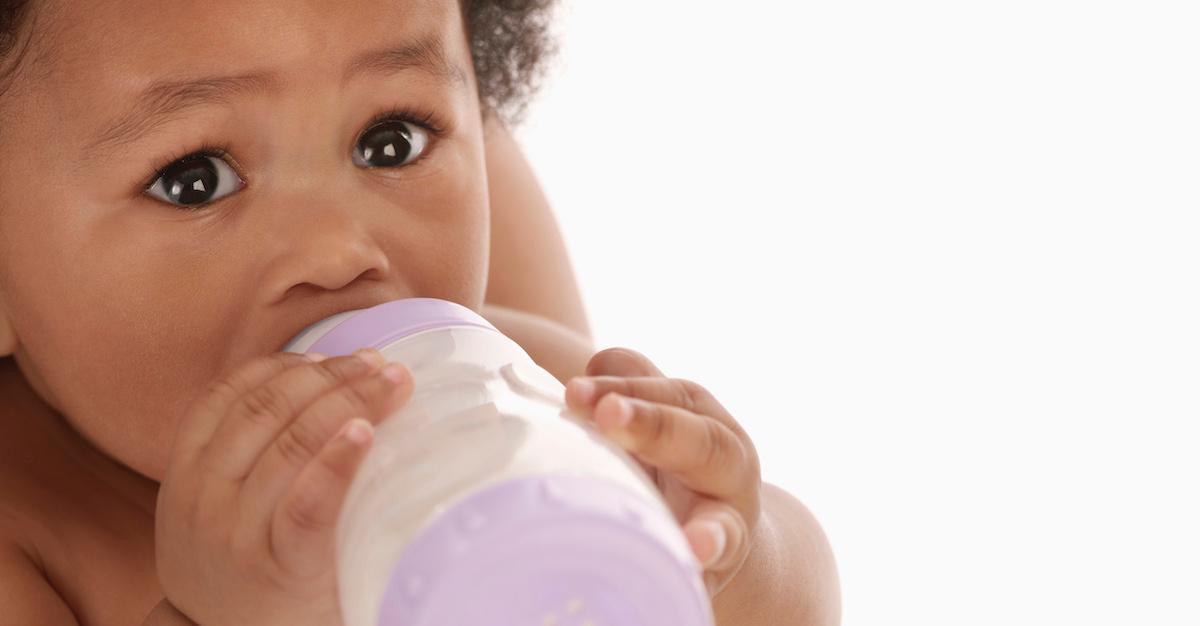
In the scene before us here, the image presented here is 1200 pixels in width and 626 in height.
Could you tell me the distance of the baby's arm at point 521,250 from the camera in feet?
5.26

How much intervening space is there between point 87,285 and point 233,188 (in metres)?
0.12

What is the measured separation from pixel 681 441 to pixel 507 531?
189 millimetres

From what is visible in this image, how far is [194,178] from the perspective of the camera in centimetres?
98

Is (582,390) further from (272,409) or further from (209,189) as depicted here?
(209,189)

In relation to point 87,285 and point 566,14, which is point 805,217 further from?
point 87,285

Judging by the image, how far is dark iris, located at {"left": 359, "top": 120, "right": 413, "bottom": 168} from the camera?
3.37ft

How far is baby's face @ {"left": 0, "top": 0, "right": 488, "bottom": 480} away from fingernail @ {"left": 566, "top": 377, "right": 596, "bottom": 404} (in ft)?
0.75

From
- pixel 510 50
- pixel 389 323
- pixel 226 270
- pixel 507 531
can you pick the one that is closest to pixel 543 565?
pixel 507 531

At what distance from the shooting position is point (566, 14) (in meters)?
1.64

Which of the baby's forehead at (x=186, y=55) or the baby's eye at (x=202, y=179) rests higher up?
the baby's forehead at (x=186, y=55)

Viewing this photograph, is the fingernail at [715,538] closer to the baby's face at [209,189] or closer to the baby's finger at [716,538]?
the baby's finger at [716,538]

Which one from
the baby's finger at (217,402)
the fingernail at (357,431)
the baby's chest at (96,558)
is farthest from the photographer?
the baby's chest at (96,558)

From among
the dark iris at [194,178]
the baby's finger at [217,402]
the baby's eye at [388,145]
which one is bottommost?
the baby's finger at [217,402]

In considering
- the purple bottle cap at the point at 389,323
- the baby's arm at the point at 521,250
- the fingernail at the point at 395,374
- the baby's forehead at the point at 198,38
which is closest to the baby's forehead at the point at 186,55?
the baby's forehead at the point at 198,38
